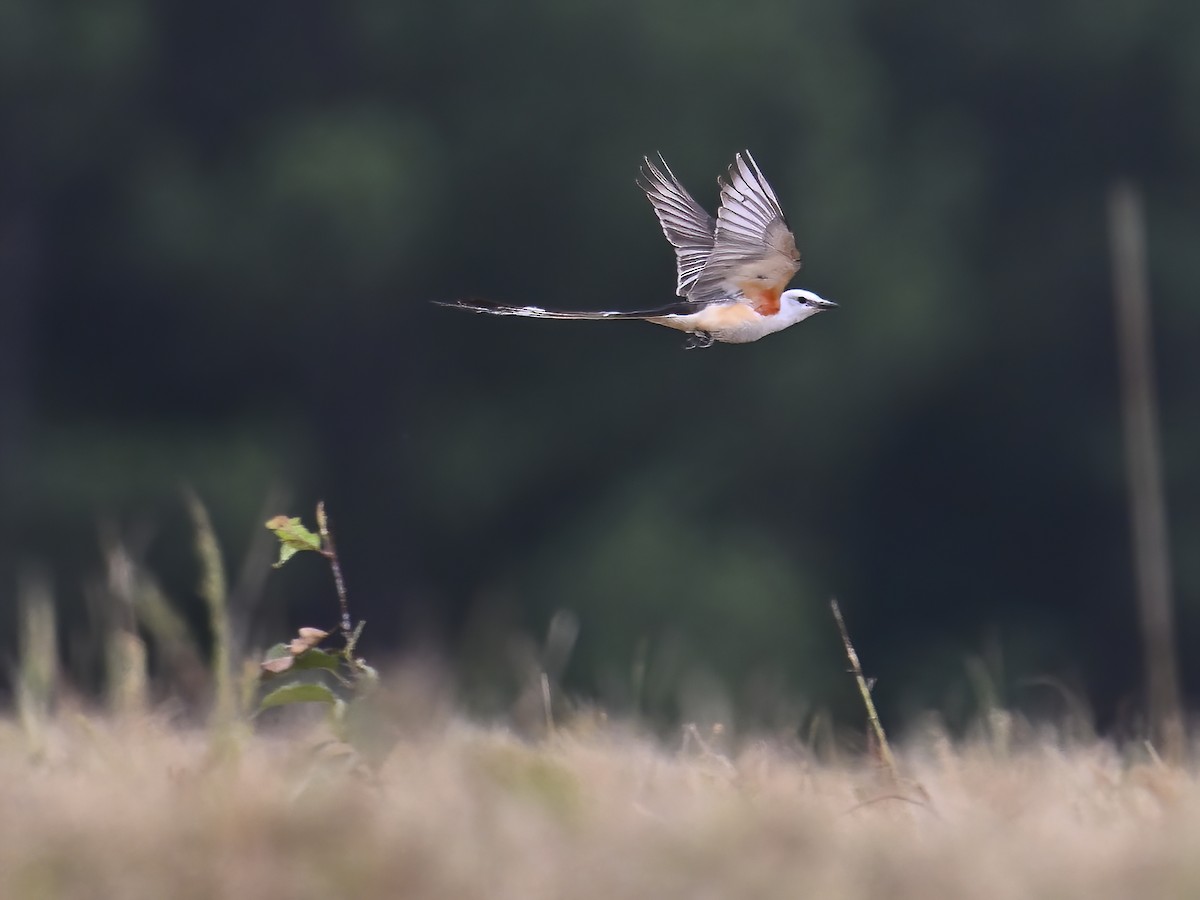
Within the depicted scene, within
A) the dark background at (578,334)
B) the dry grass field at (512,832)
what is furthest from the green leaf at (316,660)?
the dark background at (578,334)

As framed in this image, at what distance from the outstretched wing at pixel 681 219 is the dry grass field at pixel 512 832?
1.71 m

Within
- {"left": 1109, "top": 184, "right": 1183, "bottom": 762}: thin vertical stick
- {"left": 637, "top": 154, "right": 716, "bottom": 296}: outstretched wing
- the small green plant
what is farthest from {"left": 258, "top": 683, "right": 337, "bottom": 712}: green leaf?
{"left": 637, "top": 154, "right": 716, "bottom": 296}: outstretched wing

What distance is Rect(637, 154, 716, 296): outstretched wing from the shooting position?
15.7 feet

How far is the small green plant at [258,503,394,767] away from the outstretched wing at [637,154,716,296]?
5.04 feet

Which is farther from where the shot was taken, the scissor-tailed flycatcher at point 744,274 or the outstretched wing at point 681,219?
the outstretched wing at point 681,219

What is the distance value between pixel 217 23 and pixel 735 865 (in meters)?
15.7

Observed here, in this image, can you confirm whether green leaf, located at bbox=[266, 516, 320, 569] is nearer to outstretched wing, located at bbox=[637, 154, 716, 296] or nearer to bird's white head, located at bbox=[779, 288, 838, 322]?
bird's white head, located at bbox=[779, 288, 838, 322]

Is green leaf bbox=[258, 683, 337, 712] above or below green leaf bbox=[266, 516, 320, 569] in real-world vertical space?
below

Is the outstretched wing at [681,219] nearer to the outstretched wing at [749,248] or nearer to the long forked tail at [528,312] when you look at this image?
the outstretched wing at [749,248]

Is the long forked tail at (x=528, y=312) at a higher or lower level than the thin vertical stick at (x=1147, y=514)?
higher

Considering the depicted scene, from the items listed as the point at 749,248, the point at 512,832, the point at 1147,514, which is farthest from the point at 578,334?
the point at 512,832

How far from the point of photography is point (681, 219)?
493 centimetres

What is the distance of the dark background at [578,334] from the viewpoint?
15641 millimetres

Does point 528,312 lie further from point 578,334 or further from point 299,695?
point 578,334
